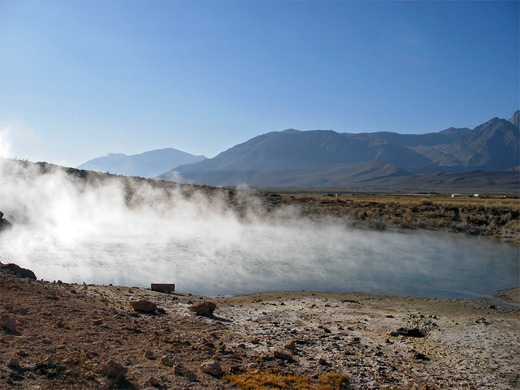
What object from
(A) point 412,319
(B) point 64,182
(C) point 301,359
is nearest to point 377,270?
(A) point 412,319

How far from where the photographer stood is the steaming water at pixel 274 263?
1373cm

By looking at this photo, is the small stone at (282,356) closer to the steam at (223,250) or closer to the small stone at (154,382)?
the small stone at (154,382)

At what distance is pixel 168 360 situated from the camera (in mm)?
6137

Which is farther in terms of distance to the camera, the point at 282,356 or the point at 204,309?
the point at 204,309

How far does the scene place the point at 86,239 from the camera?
20.5m

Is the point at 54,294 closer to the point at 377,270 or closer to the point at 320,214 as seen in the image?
the point at 377,270

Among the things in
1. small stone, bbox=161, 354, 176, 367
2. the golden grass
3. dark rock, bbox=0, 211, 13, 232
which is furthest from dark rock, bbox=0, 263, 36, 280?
dark rock, bbox=0, 211, 13, 232

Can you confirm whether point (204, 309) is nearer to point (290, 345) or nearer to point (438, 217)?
point (290, 345)

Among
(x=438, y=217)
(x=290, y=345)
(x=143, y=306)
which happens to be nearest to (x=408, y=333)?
(x=290, y=345)

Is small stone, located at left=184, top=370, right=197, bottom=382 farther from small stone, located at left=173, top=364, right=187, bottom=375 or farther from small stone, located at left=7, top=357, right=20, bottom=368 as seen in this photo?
small stone, located at left=7, top=357, right=20, bottom=368

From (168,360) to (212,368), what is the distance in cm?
64

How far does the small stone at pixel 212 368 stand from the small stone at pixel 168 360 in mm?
408

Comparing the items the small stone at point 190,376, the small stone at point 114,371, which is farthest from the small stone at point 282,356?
the small stone at point 114,371

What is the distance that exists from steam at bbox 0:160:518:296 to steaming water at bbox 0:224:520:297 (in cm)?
4
